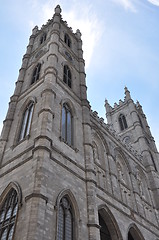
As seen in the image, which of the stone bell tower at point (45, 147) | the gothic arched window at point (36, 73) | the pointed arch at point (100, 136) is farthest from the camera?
the gothic arched window at point (36, 73)

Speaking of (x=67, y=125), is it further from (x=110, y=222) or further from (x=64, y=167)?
(x=110, y=222)

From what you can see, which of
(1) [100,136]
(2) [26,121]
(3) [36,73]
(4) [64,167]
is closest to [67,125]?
(2) [26,121]

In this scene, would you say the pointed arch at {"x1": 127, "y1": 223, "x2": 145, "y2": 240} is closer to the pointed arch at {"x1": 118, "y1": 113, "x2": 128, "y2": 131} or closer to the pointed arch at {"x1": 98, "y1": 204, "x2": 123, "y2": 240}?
the pointed arch at {"x1": 98, "y1": 204, "x2": 123, "y2": 240}

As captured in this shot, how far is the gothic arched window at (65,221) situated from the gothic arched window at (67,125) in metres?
3.93

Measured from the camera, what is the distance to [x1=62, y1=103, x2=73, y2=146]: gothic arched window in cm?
1571

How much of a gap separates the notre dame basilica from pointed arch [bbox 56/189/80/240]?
0.04m

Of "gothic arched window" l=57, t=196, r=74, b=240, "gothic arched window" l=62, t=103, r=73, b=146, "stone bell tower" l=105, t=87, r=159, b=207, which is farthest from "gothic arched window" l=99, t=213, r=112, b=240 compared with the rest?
"stone bell tower" l=105, t=87, r=159, b=207

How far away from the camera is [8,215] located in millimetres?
11523

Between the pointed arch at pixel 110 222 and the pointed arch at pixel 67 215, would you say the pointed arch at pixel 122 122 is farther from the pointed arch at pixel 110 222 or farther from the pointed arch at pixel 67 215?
the pointed arch at pixel 67 215

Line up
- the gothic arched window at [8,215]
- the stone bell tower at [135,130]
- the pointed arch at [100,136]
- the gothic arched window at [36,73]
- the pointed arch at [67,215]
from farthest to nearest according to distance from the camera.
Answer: the stone bell tower at [135,130]
the gothic arched window at [36,73]
the pointed arch at [100,136]
the pointed arch at [67,215]
the gothic arched window at [8,215]

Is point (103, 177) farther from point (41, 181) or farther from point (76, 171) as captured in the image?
point (41, 181)

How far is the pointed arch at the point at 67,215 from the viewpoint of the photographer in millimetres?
11164

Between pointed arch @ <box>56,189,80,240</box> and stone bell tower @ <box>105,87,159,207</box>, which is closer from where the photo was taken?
pointed arch @ <box>56,189,80,240</box>

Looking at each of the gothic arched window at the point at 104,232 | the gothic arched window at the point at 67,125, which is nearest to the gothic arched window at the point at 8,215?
the gothic arched window at the point at 67,125
